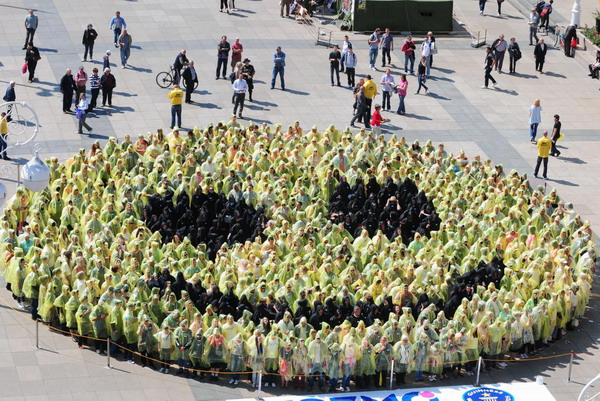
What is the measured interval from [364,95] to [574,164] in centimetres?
692

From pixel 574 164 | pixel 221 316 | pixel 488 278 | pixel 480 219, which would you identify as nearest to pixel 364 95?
pixel 574 164

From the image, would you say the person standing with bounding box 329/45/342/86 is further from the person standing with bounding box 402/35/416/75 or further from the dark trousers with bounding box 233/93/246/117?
the dark trousers with bounding box 233/93/246/117

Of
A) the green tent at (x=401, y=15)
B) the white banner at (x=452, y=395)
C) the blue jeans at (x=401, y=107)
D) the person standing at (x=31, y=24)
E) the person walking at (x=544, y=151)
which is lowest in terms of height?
the white banner at (x=452, y=395)

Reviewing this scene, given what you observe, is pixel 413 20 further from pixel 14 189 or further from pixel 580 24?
pixel 14 189

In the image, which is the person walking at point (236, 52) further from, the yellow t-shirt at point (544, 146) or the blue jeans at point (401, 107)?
the yellow t-shirt at point (544, 146)

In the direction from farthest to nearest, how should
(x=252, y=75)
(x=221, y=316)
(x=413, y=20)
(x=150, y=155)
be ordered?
(x=413, y=20)
(x=252, y=75)
(x=150, y=155)
(x=221, y=316)

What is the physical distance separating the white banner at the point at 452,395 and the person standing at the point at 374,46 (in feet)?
69.7

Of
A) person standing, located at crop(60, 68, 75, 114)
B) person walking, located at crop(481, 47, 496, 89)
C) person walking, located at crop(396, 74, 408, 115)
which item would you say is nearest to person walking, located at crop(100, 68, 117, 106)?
person standing, located at crop(60, 68, 75, 114)

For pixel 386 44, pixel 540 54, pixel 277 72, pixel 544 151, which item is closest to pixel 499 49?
pixel 540 54

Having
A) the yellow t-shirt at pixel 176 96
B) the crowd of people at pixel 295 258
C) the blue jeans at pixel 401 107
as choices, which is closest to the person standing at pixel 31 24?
the yellow t-shirt at pixel 176 96

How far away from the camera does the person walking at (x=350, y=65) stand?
47.9 m

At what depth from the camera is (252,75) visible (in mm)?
46500

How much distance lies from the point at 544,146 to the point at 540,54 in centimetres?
996

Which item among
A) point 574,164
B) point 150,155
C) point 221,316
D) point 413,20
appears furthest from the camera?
point 413,20
